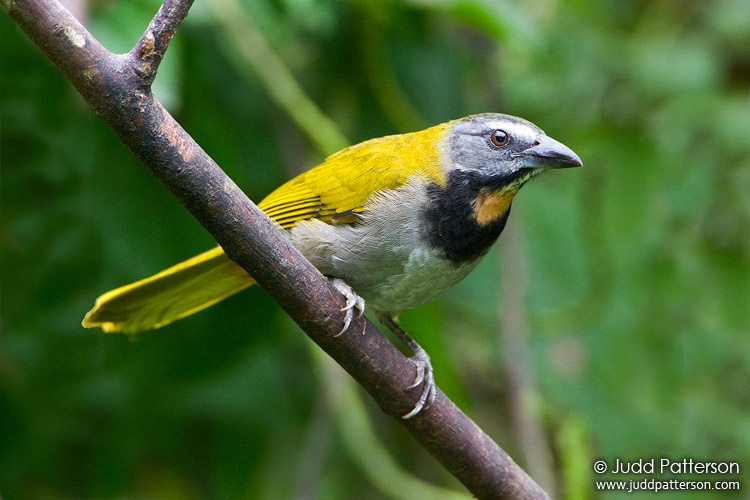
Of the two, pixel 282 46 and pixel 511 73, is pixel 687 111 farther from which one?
pixel 282 46

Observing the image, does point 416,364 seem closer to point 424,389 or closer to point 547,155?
point 424,389

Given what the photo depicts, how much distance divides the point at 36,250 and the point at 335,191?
1523mm

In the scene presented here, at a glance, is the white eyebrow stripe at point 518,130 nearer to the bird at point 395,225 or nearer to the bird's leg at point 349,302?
the bird at point 395,225

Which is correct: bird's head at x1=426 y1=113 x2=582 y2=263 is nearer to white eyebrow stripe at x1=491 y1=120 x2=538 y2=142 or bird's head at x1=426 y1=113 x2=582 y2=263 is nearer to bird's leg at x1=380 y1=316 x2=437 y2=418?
white eyebrow stripe at x1=491 y1=120 x2=538 y2=142

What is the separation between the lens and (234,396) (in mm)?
3986

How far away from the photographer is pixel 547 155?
289 cm

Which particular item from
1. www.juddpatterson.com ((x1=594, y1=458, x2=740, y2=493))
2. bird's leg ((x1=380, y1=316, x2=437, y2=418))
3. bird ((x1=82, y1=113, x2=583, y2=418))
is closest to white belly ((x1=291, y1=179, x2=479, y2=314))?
bird ((x1=82, y1=113, x2=583, y2=418))

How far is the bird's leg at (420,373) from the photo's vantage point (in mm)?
2471

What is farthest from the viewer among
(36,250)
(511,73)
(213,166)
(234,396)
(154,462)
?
(511,73)

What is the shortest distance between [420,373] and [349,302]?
338 mm

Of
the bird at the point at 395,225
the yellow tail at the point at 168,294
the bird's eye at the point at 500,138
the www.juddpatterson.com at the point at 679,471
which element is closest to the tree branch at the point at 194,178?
the bird at the point at 395,225

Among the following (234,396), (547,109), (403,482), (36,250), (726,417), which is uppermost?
(36,250)

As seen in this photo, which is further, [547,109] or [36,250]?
[547,109]

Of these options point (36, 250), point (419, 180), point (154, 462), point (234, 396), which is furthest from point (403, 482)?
point (36, 250)
